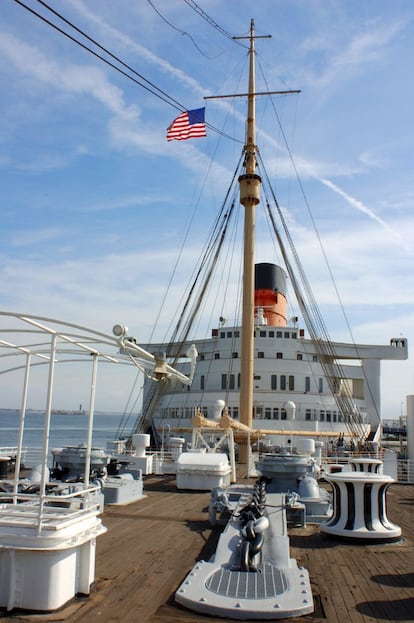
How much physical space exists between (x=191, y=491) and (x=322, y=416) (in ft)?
67.6

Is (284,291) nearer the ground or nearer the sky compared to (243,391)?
nearer the sky

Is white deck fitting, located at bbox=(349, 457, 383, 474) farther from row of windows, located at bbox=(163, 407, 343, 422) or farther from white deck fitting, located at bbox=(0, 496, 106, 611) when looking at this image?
row of windows, located at bbox=(163, 407, 343, 422)

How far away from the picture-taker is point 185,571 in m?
7.30

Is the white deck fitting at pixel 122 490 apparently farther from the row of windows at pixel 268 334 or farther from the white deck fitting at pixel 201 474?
the row of windows at pixel 268 334

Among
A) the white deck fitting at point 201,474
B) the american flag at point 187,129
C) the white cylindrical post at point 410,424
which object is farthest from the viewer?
the white cylindrical post at point 410,424

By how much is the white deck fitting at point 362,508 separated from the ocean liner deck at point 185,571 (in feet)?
0.69

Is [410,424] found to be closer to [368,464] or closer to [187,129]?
[368,464]

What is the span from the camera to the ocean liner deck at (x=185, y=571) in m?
5.57

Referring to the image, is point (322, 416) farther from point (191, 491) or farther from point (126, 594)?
point (126, 594)

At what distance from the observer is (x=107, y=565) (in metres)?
7.43

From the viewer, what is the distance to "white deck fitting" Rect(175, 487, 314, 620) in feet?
17.7

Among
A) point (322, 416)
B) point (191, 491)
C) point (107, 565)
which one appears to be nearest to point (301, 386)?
point (322, 416)

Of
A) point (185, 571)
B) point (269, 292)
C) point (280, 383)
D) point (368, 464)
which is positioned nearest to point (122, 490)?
point (368, 464)

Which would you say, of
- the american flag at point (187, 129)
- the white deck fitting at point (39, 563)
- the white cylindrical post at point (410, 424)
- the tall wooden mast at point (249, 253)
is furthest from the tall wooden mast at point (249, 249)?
the white deck fitting at point (39, 563)
